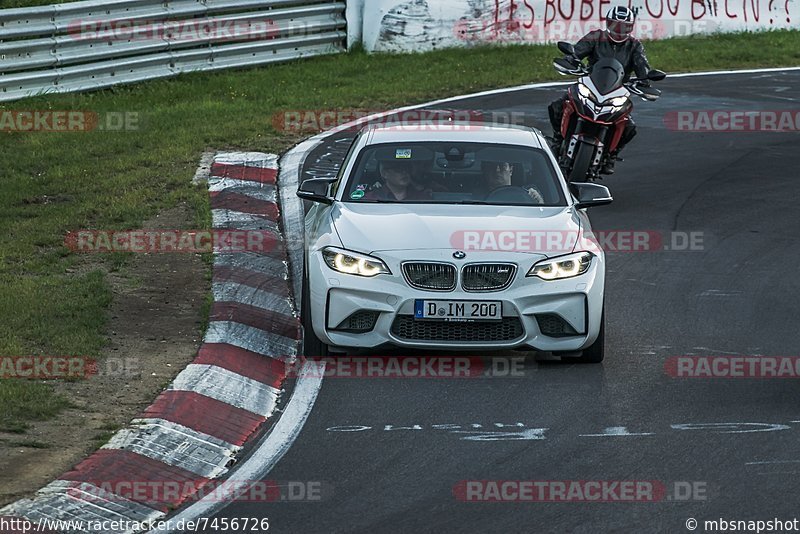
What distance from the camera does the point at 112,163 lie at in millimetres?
14461

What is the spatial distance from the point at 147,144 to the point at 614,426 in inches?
354

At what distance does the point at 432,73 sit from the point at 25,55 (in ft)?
19.1

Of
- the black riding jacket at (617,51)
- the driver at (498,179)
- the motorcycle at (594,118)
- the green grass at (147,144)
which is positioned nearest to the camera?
the green grass at (147,144)

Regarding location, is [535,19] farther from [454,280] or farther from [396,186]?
[454,280]

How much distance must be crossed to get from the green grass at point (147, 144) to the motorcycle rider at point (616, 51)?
3416mm

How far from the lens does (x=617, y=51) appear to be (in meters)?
14.3

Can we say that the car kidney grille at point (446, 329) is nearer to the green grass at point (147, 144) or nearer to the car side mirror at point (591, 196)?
the car side mirror at point (591, 196)

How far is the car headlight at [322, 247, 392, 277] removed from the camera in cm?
867

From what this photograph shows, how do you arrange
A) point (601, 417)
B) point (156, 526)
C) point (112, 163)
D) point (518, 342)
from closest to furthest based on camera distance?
point (156, 526)
point (601, 417)
point (518, 342)
point (112, 163)

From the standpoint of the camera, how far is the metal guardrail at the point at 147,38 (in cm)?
1725

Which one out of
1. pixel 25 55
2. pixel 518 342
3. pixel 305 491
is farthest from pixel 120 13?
pixel 305 491

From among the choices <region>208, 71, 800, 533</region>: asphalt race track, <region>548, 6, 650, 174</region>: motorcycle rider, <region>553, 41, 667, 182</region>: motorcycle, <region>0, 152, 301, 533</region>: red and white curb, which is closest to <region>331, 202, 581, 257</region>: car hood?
<region>208, 71, 800, 533</region>: asphalt race track

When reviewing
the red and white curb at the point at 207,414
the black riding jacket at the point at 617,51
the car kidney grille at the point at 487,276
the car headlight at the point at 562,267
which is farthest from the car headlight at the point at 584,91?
the car kidney grille at the point at 487,276

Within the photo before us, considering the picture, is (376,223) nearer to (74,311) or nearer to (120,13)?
(74,311)
